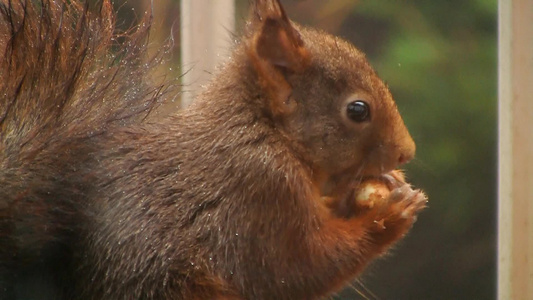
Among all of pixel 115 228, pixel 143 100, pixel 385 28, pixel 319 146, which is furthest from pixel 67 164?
pixel 385 28

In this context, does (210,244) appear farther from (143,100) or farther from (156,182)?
(143,100)

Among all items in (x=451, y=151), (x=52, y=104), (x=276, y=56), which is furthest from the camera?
(x=451, y=151)

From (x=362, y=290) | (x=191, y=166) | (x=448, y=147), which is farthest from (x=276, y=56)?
(x=448, y=147)

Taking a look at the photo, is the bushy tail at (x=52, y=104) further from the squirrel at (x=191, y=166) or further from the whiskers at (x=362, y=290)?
the whiskers at (x=362, y=290)

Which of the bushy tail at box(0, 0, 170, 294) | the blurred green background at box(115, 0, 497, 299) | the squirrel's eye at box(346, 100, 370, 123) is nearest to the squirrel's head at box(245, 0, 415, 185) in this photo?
the squirrel's eye at box(346, 100, 370, 123)

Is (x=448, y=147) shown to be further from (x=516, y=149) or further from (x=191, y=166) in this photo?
(x=191, y=166)

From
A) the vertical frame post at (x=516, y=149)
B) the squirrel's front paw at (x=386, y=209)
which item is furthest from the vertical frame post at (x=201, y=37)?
the vertical frame post at (x=516, y=149)
